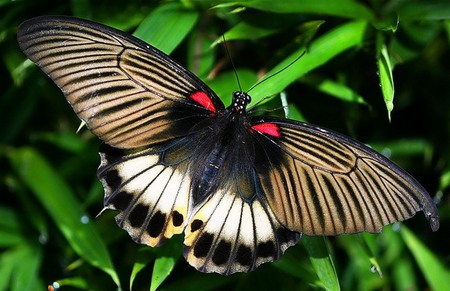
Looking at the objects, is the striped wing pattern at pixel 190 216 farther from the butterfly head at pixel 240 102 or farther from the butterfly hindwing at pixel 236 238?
the butterfly head at pixel 240 102

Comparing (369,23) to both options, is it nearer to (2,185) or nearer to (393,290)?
(393,290)

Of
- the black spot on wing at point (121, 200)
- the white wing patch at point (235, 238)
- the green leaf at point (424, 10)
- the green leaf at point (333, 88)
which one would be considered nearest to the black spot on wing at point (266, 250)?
the white wing patch at point (235, 238)

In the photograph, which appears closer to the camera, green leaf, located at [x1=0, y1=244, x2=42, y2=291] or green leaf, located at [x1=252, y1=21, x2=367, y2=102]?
green leaf, located at [x1=252, y1=21, x2=367, y2=102]

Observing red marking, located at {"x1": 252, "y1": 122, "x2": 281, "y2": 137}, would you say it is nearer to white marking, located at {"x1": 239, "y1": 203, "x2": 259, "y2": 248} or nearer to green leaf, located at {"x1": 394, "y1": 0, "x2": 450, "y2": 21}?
white marking, located at {"x1": 239, "y1": 203, "x2": 259, "y2": 248}

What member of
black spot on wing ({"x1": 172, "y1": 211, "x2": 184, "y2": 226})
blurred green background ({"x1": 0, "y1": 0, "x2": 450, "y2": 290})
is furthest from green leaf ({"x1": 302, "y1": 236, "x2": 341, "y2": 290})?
black spot on wing ({"x1": 172, "y1": 211, "x2": 184, "y2": 226})

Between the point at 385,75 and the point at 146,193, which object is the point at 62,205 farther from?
the point at 385,75

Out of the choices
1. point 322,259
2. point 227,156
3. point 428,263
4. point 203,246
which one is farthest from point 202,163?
point 428,263
